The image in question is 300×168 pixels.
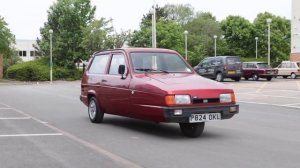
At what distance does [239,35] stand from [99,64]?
65797 mm

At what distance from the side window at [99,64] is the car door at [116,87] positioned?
362 mm

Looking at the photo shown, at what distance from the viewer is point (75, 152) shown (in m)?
8.25

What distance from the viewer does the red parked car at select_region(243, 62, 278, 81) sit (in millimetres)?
39531

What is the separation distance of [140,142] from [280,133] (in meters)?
3.13

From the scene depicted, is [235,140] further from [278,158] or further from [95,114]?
[95,114]

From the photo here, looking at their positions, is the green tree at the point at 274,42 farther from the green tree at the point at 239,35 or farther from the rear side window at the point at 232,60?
the rear side window at the point at 232,60

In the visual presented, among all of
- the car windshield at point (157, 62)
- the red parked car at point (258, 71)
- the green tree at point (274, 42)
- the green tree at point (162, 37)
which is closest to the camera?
the car windshield at point (157, 62)

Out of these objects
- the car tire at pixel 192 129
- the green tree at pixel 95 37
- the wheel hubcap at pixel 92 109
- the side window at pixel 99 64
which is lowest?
the car tire at pixel 192 129

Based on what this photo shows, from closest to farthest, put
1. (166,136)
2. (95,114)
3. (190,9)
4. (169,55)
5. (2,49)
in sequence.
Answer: (166,136), (169,55), (95,114), (2,49), (190,9)

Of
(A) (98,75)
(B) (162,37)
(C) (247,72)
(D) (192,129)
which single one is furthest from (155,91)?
(B) (162,37)

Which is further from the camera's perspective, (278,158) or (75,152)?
(75,152)

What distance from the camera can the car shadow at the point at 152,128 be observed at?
10039 millimetres

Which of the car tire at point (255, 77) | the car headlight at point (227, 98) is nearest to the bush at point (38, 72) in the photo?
the car tire at point (255, 77)

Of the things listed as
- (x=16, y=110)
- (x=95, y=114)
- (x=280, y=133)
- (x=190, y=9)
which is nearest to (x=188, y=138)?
(x=280, y=133)
